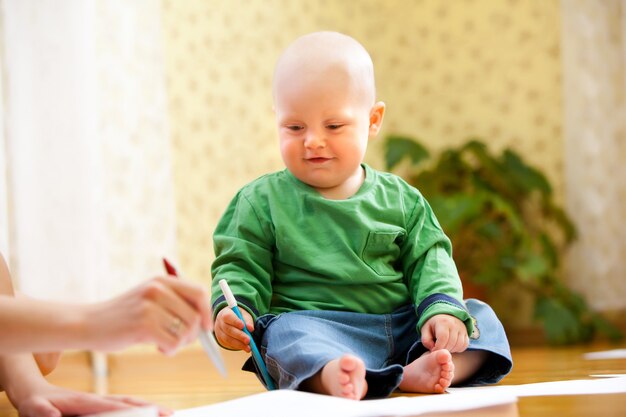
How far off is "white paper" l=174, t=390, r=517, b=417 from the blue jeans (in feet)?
0.26

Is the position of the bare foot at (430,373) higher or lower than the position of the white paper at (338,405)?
lower

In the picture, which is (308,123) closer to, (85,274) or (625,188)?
(85,274)

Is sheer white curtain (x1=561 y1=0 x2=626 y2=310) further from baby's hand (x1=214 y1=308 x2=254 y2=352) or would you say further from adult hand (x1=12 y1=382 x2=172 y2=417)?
adult hand (x1=12 y1=382 x2=172 y2=417)

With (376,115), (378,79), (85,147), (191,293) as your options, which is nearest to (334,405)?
(191,293)

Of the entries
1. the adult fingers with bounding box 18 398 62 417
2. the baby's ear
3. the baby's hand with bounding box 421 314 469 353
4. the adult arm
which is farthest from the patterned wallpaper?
the adult arm

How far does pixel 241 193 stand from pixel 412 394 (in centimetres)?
52

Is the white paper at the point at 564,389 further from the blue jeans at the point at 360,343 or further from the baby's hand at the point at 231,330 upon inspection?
the baby's hand at the point at 231,330

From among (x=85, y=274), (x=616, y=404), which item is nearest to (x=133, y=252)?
(x=85, y=274)

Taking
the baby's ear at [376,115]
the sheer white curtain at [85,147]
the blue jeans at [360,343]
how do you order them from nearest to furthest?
1. the blue jeans at [360,343]
2. the baby's ear at [376,115]
3. the sheer white curtain at [85,147]

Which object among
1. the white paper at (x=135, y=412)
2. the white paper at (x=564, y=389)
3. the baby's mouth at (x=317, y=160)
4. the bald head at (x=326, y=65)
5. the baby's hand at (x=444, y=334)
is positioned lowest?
the white paper at (x=564, y=389)

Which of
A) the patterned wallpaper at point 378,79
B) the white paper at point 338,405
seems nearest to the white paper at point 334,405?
the white paper at point 338,405

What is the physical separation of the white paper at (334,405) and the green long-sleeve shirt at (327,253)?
28 centimetres

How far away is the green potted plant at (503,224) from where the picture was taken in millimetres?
4047

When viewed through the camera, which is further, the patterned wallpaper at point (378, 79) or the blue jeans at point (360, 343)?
the patterned wallpaper at point (378, 79)
